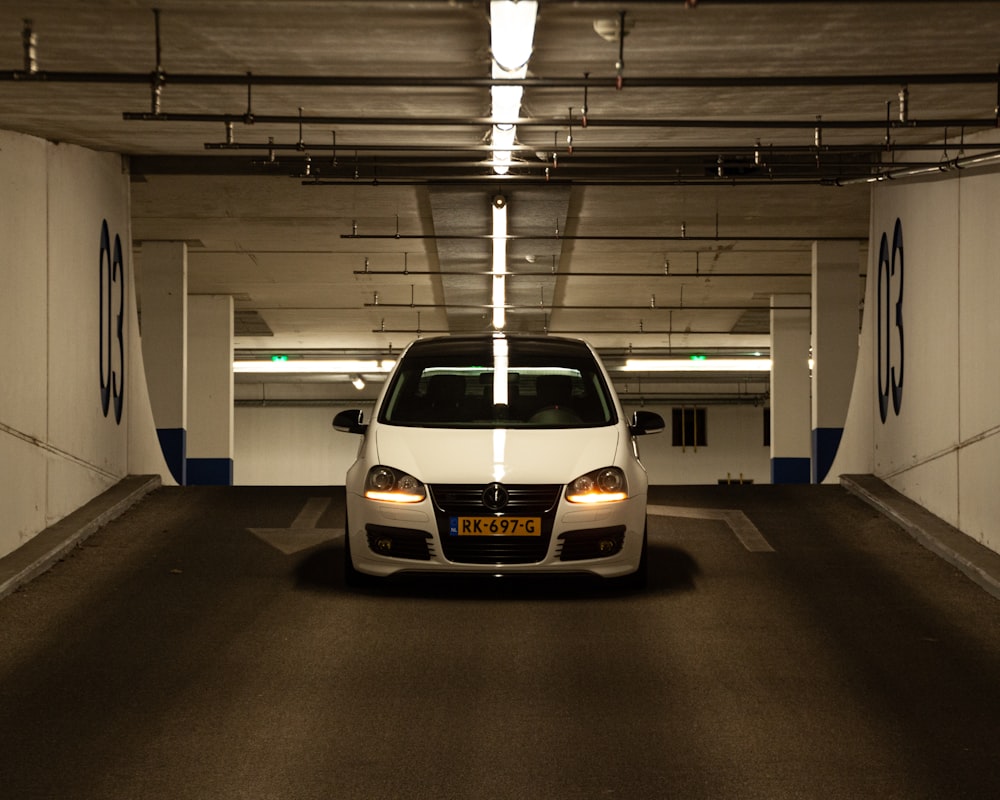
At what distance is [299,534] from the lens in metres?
10.3

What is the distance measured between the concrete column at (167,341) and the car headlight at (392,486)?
11001 mm

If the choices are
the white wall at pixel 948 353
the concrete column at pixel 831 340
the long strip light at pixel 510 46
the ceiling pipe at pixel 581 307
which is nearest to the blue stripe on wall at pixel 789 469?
the ceiling pipe at pixel 581 307

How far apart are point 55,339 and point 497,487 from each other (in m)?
4.68

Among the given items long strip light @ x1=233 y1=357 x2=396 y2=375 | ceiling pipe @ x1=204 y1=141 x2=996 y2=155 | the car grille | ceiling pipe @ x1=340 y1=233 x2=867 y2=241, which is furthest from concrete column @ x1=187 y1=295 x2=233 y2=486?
the car grille

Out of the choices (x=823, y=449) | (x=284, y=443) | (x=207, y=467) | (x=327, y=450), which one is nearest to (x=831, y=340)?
(x=823, y=449)

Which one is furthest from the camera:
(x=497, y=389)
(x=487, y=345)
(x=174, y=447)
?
(x=174, y=447)

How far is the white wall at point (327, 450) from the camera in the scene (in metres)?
38.2

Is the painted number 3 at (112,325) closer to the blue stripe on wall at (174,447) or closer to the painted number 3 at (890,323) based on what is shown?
the blue stripe on wall at (174,447)

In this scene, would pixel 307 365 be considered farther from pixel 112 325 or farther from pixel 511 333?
pixel 511 333

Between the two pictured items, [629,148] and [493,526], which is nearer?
[493,526]

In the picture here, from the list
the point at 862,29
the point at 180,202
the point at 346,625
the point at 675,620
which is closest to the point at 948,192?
the point at 862,29

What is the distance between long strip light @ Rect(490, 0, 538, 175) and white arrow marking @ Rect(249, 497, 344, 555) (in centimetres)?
331

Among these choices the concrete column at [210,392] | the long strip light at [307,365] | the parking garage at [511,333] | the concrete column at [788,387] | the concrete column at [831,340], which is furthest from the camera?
the long strip light at [307,365]

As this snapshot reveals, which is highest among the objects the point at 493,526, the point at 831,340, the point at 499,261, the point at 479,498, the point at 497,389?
the point at 499,261
